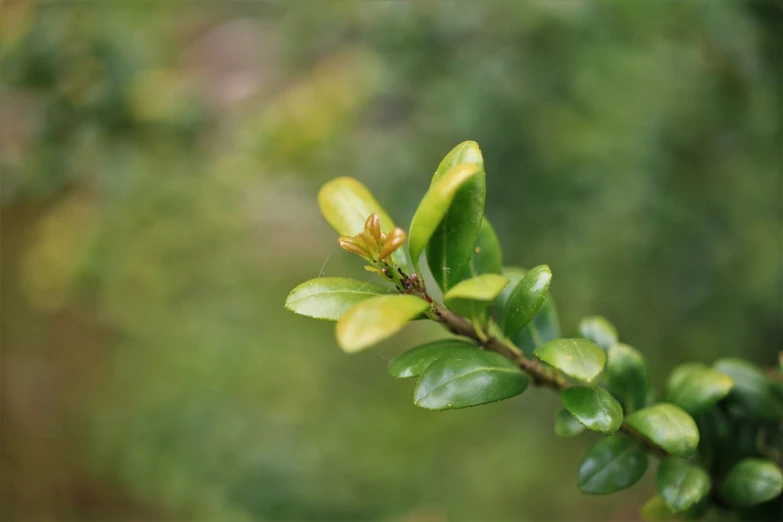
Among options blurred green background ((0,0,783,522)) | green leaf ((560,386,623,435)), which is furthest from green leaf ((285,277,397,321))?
blurred green background ((0,0,783,522))

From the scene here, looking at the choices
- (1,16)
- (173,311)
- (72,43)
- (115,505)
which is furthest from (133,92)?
(115,505)

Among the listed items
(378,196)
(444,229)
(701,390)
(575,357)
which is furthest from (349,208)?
(378,196)

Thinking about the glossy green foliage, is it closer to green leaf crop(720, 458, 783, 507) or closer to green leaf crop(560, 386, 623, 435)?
green leaf crop(560, 386, 623, 435)

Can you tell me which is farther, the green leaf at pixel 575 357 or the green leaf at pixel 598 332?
the green leaf at pixel 598 332

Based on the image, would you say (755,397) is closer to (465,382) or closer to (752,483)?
(752,483)

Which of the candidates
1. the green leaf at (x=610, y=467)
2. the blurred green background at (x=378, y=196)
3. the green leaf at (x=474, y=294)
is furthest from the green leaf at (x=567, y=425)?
the blurred green background at (x=378, y=196)

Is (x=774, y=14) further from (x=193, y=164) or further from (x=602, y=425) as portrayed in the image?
(x=193, y=164)

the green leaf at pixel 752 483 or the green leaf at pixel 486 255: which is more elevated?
the green leaf at pixel 486 255

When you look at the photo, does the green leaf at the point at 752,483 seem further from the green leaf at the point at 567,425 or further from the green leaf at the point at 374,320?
the green leaf at the point at 374,320
